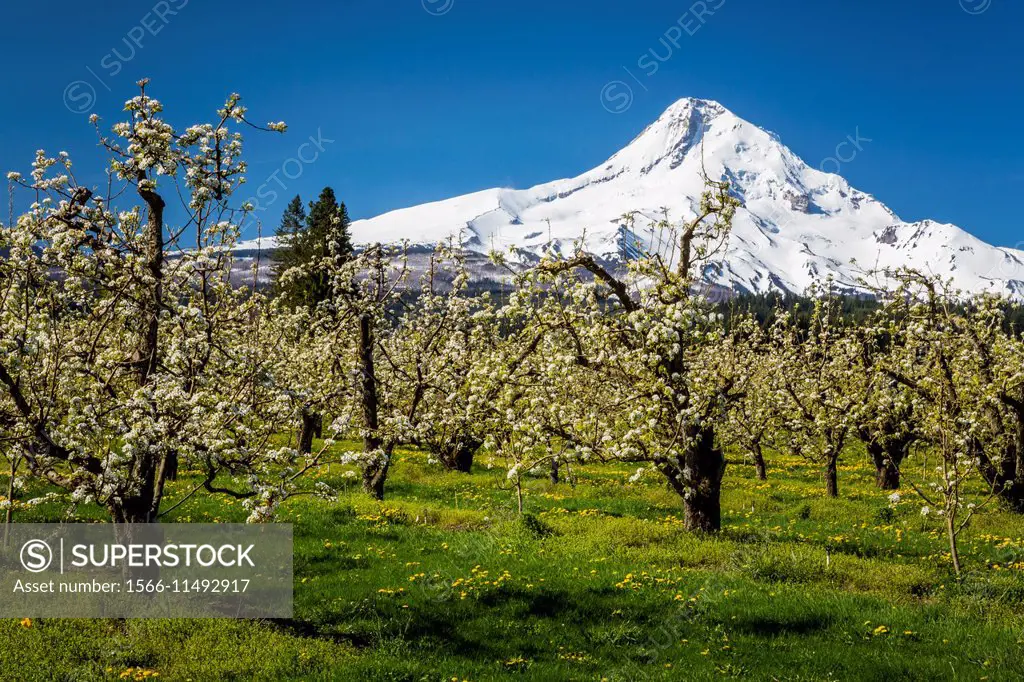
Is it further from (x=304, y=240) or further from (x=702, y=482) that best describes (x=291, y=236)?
(x=702, y=482)

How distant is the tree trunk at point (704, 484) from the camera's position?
17984 millimetres

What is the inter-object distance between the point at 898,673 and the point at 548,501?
1490cm

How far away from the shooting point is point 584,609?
41.2ft

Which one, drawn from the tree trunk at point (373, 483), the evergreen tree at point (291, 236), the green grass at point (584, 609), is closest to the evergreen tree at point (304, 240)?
the evergreen tree at point (291, 236)

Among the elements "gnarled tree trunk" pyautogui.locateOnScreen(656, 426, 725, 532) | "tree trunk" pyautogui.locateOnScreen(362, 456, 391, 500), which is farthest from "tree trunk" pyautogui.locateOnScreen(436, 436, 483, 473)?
"gnarled tree trunk" pyautogui.locateOnScreen(656, 426, 725, 532)

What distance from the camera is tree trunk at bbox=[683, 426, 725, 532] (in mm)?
17984

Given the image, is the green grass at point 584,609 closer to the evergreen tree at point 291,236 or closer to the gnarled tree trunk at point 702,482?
the gnarled tree trunk at point 702,482

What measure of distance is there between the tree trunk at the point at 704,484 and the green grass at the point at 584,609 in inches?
25.1

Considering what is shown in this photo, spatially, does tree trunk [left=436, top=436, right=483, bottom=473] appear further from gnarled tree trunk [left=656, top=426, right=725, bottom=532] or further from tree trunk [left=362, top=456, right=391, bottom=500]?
gnarled tree trunk [left=656, top=426, right=725, bottom=532]

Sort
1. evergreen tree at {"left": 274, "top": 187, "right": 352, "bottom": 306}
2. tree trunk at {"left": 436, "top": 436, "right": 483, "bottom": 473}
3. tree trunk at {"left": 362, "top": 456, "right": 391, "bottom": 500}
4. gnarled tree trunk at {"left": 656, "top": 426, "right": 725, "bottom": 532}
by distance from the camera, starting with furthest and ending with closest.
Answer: evergreen tree at {"left": 274, "top": 187, "right": 352, "bottom": 306}, tree trunk at {"left": 436, "top": 436, "right": 483, "bottom": 473}, tree trunk at {"left": 362, "top": 456, "right": 391, "bottom": 500}, gnarled tree trunk at {"left": 656, "top": 426, "right": 725, "bottom": 532}

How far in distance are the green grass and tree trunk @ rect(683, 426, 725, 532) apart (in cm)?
64

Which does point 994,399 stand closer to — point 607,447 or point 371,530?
point 607,447

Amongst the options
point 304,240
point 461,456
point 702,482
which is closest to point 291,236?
point 304,240

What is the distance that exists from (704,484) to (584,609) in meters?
6.80
